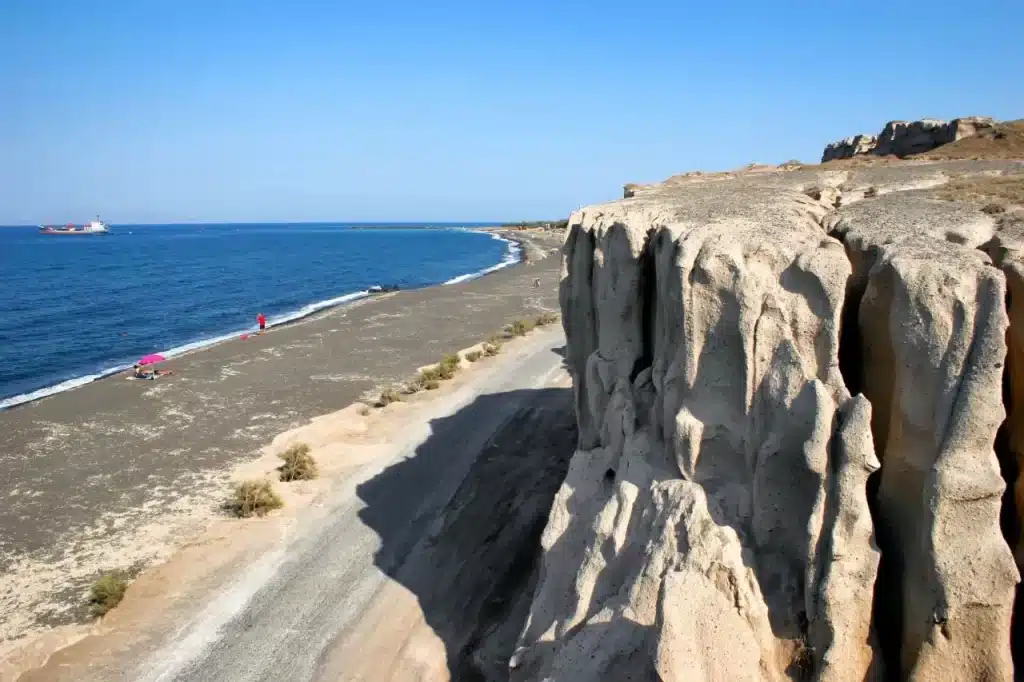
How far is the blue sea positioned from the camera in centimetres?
4506

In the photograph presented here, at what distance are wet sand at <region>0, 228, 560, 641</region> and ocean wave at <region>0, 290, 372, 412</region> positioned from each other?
131 inches

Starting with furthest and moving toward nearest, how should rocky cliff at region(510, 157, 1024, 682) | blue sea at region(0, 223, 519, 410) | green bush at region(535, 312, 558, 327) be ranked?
green bush at region(535, 312, 558, 327)
blue sea at region(0, 223, 519, 410)
rocky cliff at region(510, 157, 1024, 682)

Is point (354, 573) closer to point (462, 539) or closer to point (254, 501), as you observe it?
point (462, 539)

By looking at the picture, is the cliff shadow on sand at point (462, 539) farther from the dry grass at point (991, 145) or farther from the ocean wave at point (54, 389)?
the ocean wave at point (54, 389)

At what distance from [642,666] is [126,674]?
10368 millimetres

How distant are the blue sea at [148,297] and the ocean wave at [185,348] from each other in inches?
4.8

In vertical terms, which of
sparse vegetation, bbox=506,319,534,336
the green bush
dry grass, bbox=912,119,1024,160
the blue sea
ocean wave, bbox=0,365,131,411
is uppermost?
dry grass, bbox=912,119,1024,160

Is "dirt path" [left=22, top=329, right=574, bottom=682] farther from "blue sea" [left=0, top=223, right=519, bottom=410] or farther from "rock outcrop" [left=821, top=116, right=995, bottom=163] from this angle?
"blue sea" [left=0, top=223, right=519, bottom=410]

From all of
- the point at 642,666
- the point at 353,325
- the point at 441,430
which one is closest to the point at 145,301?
the point at 353,325

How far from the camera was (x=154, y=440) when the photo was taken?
26.6 meters

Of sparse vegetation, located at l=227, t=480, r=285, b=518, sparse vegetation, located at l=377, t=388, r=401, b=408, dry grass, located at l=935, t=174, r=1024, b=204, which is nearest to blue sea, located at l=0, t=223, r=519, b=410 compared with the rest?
sparse vegetation, located at l=377, t=388, r=401, b=408

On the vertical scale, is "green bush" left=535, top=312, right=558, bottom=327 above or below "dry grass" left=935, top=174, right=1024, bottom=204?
below

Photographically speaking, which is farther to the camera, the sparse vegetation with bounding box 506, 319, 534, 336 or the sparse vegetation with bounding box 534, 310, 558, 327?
the sparse vegetation with bounding box 534, 310, 558, 327

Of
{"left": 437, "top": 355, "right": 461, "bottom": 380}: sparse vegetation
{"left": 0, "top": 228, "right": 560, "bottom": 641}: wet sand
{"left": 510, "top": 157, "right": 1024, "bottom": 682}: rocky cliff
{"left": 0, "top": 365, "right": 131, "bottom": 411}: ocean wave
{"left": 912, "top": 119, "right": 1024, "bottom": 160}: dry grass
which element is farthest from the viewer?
{"left": 0, "top": 365, "right": 131, "bottom": 411}: ocean wave
